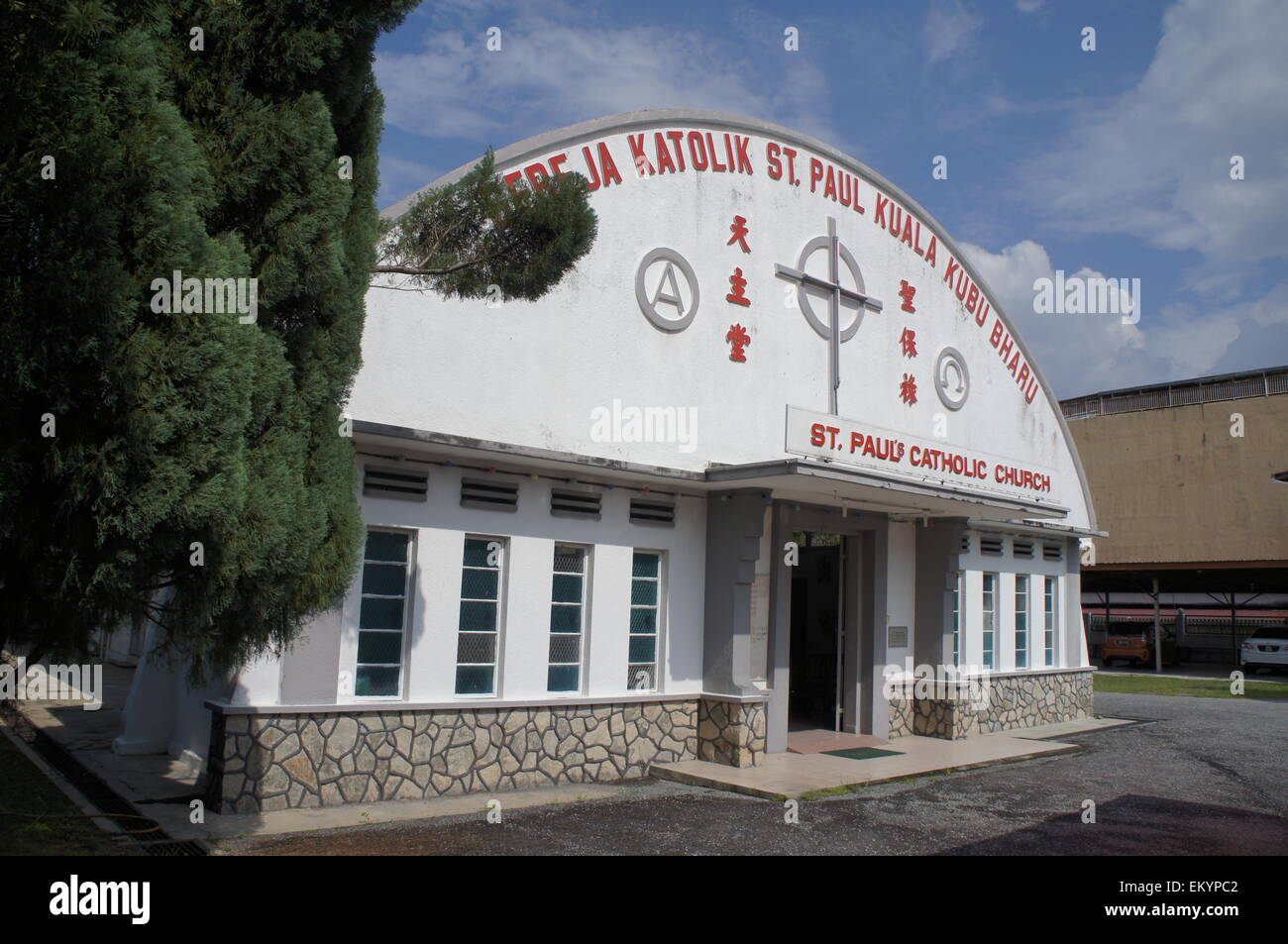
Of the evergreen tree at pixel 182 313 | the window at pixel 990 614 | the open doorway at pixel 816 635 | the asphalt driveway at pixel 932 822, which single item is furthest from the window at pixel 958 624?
the evergreen tree at pixel 182 313

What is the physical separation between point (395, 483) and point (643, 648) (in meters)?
3.42

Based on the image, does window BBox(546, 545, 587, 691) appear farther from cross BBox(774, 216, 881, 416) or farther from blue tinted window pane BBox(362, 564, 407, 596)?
cross BBox(774, 216, 881, 416)

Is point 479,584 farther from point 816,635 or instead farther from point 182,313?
point 816,635

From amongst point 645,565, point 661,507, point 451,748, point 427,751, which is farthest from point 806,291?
point 427,751

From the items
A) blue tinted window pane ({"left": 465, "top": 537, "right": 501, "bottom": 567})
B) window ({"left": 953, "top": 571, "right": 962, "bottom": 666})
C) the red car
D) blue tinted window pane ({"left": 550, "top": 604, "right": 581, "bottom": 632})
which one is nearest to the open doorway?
window ({"left": 953, "top": 571, "right": 962, "bottom": 666})

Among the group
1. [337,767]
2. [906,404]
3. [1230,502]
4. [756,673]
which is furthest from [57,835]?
[1230,502]

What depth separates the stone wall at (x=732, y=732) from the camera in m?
10.7

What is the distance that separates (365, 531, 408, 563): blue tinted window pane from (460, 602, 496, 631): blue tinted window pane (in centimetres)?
79

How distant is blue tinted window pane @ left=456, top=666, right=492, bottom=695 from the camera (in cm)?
934

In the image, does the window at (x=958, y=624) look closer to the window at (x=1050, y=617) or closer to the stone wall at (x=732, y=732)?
the window at (x=1050, y=617)

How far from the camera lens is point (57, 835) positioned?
7203mm

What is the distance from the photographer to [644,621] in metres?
10.9

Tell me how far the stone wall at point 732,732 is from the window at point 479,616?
2.66 m
